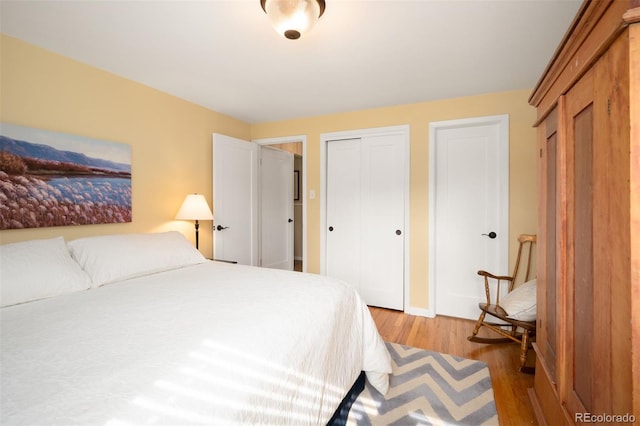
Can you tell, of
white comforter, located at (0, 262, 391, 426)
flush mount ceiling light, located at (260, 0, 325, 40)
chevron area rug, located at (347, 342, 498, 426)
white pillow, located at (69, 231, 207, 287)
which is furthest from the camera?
white pillow, located at (69, 231, 207, 287)

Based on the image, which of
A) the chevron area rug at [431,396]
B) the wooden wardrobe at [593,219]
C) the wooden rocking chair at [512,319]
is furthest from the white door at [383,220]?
the wooden wardrobe at [593,219]

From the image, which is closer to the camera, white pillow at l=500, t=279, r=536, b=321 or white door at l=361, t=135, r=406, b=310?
white pillow at l=500, t=279, r=536, b=321

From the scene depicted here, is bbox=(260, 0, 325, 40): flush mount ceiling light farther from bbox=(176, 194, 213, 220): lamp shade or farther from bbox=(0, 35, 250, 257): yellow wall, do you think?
bbox=(176, 194, 213, 220): lamp shade

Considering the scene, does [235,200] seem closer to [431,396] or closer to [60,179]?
[60,179]

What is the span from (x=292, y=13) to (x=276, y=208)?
3203mm

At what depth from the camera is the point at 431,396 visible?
181cm

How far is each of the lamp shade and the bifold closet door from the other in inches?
60.7

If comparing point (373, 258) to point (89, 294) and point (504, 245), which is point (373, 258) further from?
point (89, 294)

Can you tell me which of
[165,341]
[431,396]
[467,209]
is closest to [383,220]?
[467,209]

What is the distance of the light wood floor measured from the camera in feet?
5.66

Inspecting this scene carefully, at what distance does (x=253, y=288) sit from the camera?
1650 mm

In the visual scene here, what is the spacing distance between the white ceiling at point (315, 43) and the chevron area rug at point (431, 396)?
7.73 ft

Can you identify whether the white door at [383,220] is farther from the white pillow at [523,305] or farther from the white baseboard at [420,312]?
the white pillow at [523,305]

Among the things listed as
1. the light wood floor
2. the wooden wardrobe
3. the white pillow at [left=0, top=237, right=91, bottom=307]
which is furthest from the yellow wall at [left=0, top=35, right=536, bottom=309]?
the wooden wardrobe
